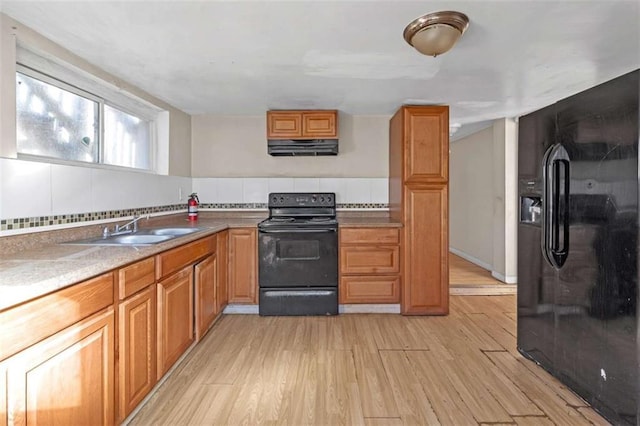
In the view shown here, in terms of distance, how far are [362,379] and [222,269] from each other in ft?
5.04

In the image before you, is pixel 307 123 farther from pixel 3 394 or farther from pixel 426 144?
pixel 3 394

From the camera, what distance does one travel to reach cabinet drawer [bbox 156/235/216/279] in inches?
71.0

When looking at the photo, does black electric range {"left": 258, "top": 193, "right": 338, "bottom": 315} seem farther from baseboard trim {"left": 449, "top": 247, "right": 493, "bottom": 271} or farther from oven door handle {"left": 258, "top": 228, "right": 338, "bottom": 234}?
baseboard trim {"left": 449, "top": 247, "right": 493, "bottom": 271}

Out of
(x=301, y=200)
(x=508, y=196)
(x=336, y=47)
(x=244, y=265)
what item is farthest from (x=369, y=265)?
(x=508, y=196)

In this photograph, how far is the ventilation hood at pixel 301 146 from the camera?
10.8ft

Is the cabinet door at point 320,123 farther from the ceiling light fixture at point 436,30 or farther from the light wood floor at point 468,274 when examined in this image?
the light wood floor at point 468,274

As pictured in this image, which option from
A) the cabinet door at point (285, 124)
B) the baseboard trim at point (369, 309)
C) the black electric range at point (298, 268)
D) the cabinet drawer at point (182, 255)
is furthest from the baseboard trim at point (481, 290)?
the cabinet drawer at point (182, 255)

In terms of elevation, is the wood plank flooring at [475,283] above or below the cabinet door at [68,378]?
below

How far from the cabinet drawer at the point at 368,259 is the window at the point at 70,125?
2.07 metres

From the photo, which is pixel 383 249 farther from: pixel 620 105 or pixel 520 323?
pixel 620 105

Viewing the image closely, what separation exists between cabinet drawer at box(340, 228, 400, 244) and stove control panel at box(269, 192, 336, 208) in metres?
0.56

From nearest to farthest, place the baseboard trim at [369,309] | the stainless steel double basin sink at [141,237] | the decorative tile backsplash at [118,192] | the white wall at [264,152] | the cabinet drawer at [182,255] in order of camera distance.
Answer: the decorative tile backsplash at [118,192]
the cabinet drawer at [182,255]
the stainless steel double basin sink at [141,237]
the baseboard trim at [369,309]
the white wall at [264,152]

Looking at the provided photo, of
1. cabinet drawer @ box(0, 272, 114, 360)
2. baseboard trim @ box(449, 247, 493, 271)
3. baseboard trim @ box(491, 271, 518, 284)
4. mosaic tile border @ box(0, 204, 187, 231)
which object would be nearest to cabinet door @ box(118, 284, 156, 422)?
cabinet drawer @ box(0, 272, 114, 360)

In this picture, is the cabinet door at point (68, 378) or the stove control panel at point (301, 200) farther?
the stove control panel at point (301, 200)
